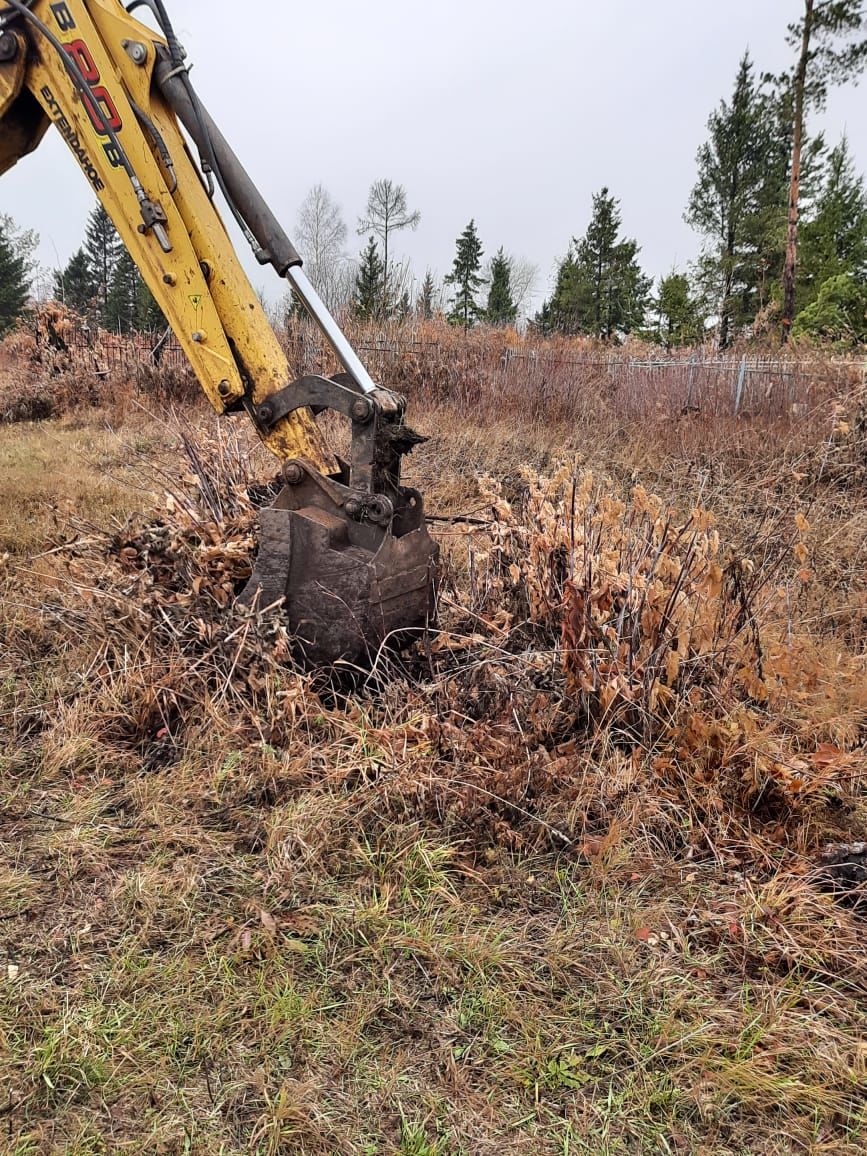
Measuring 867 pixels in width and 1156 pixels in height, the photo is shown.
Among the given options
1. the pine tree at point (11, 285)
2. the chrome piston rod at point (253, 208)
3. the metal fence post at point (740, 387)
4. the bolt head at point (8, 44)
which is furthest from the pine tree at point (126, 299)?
the chrome piston rod at point (253, 208)

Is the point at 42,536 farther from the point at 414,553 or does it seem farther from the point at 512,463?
the point at 512,463

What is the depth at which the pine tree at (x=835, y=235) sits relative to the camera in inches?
1075

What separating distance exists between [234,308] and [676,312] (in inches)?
1331

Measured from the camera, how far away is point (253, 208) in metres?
3.16

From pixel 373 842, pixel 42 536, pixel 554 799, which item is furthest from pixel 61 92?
pixel 554 799

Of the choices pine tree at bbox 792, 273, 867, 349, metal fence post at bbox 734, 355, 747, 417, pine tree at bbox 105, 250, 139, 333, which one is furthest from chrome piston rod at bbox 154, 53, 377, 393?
pine tree at bbox 105, 250, 139, 333

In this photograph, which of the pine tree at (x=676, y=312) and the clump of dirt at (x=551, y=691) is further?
the pine tree at (x=676, y=312)

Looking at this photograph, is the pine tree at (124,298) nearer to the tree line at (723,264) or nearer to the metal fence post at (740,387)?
the tree line at (723,264)

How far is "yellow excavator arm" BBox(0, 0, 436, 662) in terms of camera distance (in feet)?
9.66

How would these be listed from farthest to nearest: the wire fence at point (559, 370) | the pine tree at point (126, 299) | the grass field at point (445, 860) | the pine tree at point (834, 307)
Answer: the pine tree at point (126, 299) → the pine tree at point (834, 307) → the wire fence at point (559, 370) → the grass field at point (445, 860)

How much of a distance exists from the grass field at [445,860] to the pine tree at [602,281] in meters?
41.2

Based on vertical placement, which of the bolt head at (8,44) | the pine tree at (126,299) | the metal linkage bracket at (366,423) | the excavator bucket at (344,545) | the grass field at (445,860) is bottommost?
the grass field at (445,860)

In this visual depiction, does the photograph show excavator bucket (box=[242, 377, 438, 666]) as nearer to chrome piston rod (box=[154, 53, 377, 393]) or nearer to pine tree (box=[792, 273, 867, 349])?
chrome piston rod (box=[154, 53, 377, 393])

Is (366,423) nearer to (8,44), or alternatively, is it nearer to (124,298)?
(8,44)
